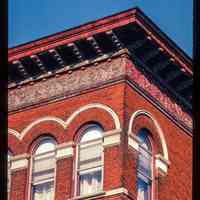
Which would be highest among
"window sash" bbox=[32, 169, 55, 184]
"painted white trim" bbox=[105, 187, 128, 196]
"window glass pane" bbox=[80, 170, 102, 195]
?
"window sash" bbox=[32, 169, 55, 184]

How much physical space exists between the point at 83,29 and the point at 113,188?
5065 mm

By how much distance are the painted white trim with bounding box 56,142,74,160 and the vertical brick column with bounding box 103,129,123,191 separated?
1248mm

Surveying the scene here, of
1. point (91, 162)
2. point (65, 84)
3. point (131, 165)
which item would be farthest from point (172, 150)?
point (65, 84)

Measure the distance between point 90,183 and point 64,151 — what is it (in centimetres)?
143

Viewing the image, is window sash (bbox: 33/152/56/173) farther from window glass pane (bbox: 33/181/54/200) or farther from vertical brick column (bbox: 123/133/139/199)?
vertical brick column (bbox: 123/133/139/199)

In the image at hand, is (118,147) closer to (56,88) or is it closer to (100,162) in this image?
(100,162)

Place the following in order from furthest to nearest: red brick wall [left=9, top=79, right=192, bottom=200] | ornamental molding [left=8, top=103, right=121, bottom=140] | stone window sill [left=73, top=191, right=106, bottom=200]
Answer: ornamental molding [left=8, top=103, right=121, bottom=140] < red brick wall [left=9, top=79, right=192, bottom=200] < stone window sill [left=73, top=191, right=106, bottom=200]

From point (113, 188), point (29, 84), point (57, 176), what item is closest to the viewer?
point (113, 188)

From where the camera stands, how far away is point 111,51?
1065 inches

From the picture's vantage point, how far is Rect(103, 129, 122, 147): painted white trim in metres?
25.6

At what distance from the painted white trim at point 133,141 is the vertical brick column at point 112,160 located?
1.29 ft

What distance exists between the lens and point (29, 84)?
94.2 ft

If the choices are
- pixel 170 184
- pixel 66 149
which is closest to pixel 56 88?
pixel 66 149

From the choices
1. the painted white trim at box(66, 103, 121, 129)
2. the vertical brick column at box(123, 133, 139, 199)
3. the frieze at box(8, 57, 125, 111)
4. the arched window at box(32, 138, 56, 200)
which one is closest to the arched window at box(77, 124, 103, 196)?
the painted white trim at box(66, 103, 121, 129)
